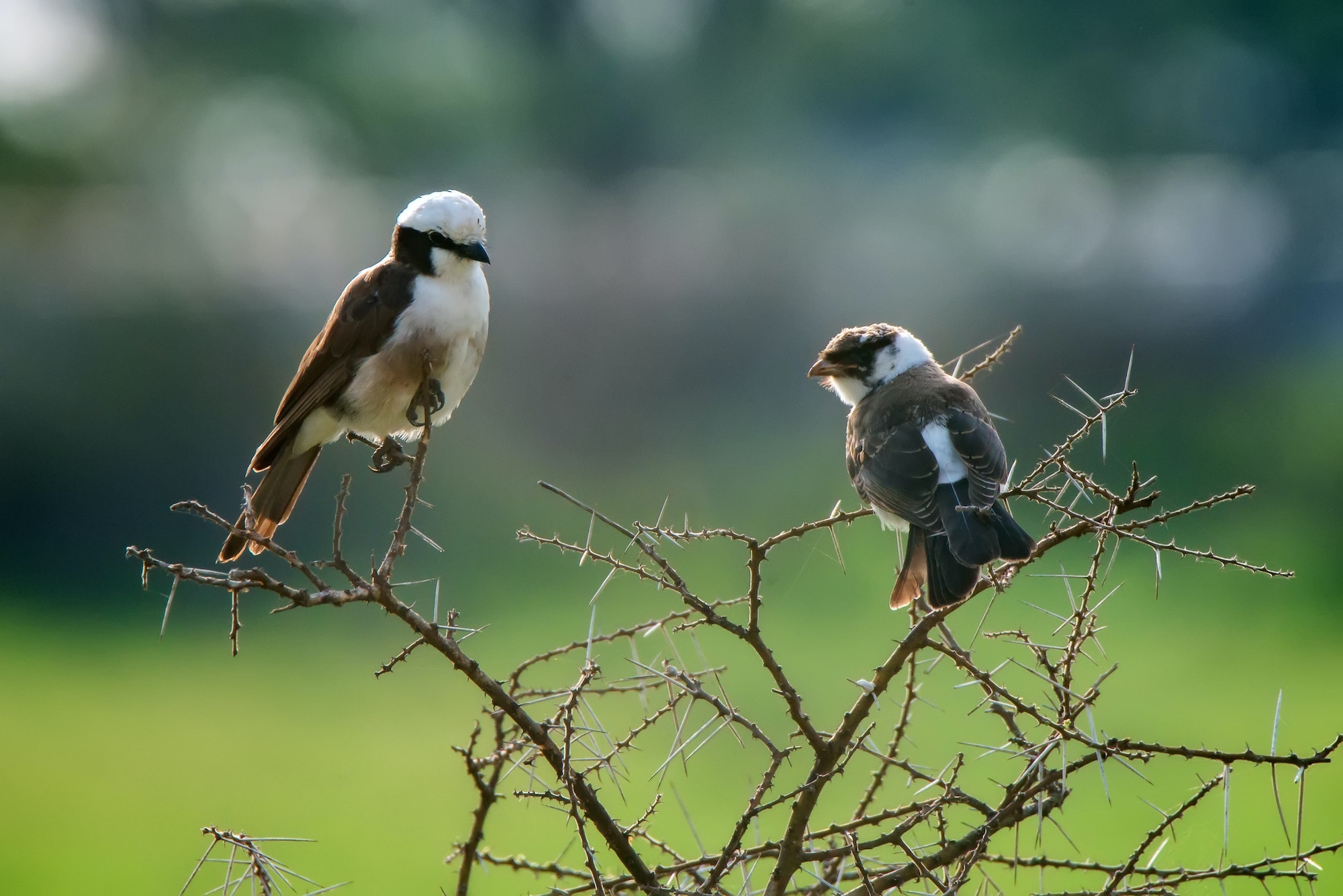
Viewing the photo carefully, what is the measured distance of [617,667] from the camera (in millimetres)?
9852

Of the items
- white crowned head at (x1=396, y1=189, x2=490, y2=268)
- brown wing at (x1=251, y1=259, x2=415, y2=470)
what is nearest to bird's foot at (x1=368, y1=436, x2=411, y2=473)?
brown wing at (x1=251, y1=259, x2=415, y2=470)

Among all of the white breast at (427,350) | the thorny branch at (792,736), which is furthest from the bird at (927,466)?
the white breast at (427,350)

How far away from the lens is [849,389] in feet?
16.1

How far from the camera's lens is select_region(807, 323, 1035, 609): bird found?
3338mm

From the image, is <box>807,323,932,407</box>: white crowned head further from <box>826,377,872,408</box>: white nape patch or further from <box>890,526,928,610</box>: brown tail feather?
<box>890,526,928,610</box>: brown tail feather

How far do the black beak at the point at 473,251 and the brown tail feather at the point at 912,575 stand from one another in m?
1.58

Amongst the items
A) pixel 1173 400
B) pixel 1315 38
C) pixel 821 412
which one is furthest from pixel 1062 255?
pixel 1315 38

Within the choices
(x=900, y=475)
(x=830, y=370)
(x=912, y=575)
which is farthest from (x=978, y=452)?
(x=830, y=370)

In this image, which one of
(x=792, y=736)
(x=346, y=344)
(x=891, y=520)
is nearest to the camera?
(x=792, y=736)

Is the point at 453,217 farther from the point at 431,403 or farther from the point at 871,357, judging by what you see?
the point at 871,357

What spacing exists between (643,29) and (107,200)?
1160cm

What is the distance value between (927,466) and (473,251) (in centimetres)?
157

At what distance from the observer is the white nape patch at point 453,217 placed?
Result: 4.06m

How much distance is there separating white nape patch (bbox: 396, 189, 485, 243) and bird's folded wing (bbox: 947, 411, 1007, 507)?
5.36ft
